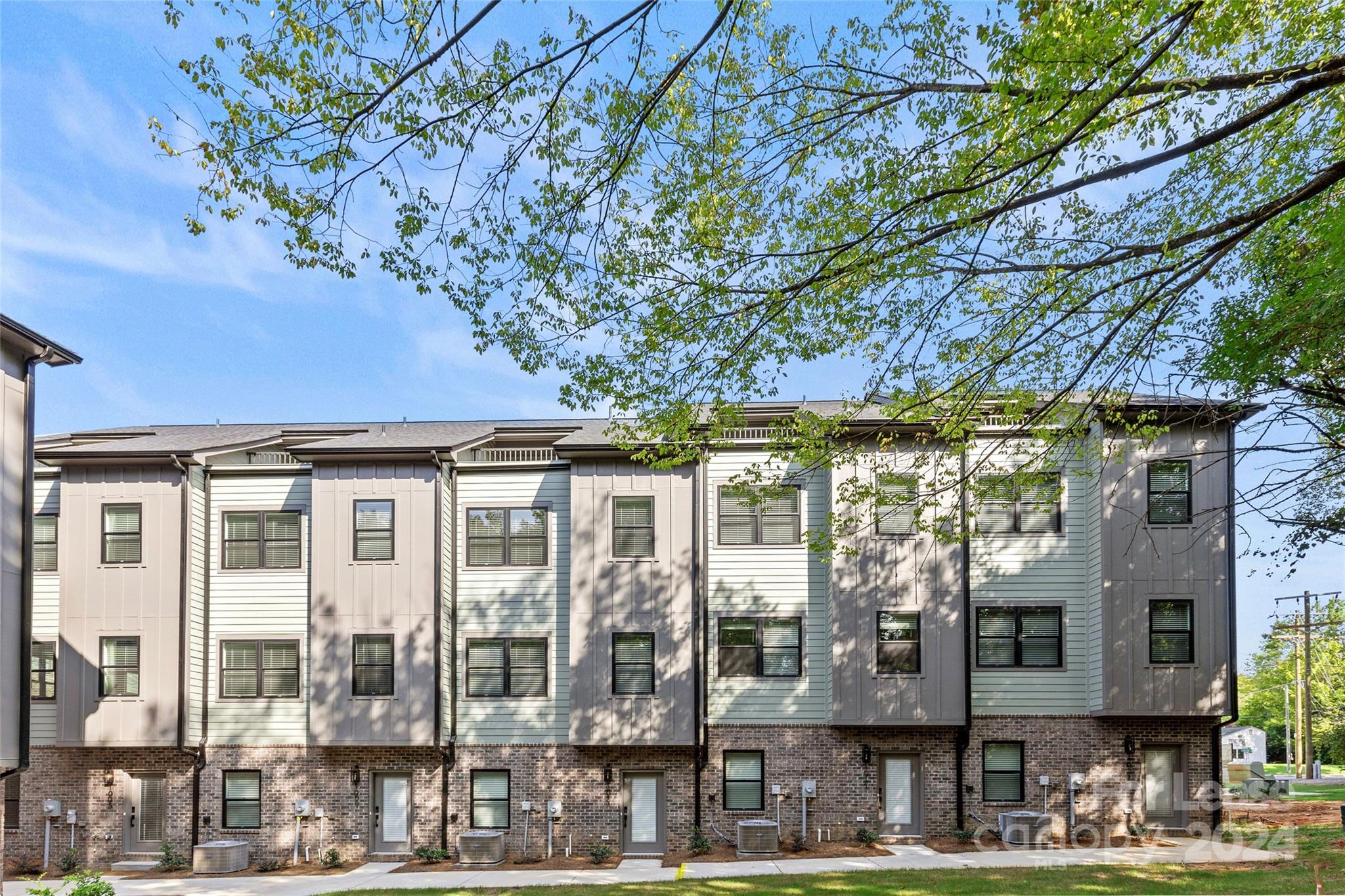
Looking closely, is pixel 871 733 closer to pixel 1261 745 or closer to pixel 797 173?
pixel 797 173

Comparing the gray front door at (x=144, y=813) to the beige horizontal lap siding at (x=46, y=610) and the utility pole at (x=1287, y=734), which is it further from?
the utility pole at (x=1287, y=734)

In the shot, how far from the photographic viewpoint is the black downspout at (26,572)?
13.1m

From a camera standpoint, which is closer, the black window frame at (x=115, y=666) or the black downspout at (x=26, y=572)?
the black downspout at (x=26, y=572)

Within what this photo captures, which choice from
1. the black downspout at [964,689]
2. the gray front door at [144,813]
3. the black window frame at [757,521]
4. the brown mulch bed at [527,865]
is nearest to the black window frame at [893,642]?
the black downspout at [964,689]

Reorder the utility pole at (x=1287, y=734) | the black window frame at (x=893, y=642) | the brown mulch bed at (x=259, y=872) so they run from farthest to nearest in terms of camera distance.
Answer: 1. the utility pole at (x=1287, y=734)
2. the black window frame at (x=893, y=642)
3. the brown mulch bed at (x=259, y=872)

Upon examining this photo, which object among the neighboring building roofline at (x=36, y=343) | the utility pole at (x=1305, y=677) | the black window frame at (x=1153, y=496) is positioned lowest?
the utility pole at (x=1305, y=677)

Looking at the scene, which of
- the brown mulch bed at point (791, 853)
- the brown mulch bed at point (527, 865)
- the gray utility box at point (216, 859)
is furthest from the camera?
the gray utility box at point (216, 859)

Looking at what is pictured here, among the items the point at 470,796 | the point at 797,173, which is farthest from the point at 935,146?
the point at 470,796

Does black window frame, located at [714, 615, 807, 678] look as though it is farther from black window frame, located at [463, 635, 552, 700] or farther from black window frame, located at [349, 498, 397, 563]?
black window frame, located at [349, 498, 397, 563]

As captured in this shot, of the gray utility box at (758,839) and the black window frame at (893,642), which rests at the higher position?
the black window frame at (893,642)

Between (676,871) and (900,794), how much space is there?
4797 mm

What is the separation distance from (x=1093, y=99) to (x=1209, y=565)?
510 inches

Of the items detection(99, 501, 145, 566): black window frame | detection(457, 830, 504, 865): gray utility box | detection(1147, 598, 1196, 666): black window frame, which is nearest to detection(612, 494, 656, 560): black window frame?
detection(457, 830, 504, 865): gray utility box

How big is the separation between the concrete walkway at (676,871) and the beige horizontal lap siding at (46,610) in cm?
269
